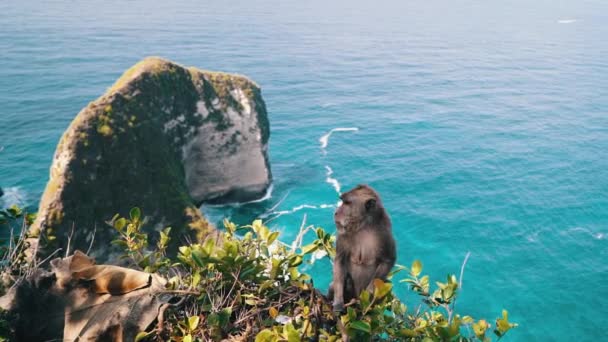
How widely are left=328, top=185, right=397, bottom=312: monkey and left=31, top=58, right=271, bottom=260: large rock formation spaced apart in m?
27.0

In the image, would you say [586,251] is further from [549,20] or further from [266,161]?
[549,20]

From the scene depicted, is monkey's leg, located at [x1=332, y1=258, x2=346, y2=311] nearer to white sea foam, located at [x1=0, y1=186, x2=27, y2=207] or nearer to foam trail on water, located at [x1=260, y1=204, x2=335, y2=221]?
foam trail on water, located at [x1=260, y1=204, x2=335, y2=221]

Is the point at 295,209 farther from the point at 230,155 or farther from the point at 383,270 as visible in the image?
the point at 383,270

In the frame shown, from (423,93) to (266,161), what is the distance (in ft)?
163

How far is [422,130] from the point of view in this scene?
80.6 m

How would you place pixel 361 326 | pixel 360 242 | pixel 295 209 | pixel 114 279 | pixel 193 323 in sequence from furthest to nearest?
pixel 295 209 → pixel 360 242 → pixel 114 279 → pixel 193 323 → pixel 361 326

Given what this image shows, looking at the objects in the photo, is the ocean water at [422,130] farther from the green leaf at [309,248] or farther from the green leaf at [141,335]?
the green leaf at [141,335]

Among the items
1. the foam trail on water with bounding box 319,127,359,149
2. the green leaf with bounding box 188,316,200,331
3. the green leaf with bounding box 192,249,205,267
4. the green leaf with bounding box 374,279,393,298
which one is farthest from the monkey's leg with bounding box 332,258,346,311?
the foam trail on water with bounding box 319,127,359,149

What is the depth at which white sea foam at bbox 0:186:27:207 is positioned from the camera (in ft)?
172

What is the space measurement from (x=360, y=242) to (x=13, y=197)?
58622 mm

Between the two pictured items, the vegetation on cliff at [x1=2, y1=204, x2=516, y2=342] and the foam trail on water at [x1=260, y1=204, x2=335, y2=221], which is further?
the foam trail on water at [x1=260, y1=204, x2=335, y2=221]

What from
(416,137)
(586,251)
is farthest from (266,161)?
(586,251)

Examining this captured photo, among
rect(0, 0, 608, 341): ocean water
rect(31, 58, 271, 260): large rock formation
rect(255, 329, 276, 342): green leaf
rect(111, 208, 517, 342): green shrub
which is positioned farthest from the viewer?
rect(0, 0, 608, 341): ocean water

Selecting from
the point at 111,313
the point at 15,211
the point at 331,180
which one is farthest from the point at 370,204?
the point at 331,180
